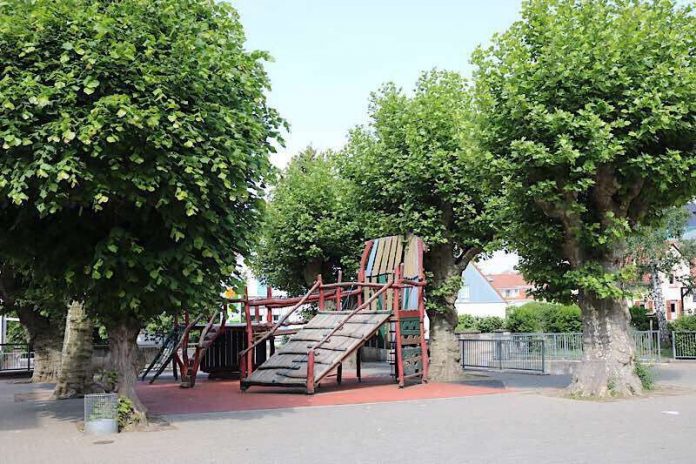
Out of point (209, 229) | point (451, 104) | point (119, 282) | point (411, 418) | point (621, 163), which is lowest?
point (411, 418)

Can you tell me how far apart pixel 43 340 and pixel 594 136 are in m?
18.1

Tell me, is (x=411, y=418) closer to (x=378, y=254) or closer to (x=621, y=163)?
(x=621, y=163)

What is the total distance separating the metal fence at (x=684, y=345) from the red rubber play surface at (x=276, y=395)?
12.1 m

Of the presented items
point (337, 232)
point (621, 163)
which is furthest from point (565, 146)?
point (337, 232)

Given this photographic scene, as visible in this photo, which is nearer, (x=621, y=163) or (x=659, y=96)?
(x=659, y=96)

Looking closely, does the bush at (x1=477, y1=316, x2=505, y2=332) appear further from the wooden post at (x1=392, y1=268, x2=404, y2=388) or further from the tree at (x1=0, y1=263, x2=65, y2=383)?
the tree at (x1=0, y1=263, x2=65, y2=383)

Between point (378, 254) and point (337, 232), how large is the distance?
534 cm

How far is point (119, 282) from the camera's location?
422 inches

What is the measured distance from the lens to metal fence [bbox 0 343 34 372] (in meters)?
26.3

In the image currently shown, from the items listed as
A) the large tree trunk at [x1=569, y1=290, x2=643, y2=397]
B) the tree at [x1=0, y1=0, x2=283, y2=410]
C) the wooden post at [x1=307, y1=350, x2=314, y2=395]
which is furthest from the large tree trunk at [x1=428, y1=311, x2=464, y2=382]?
the tree at [x1=0, y1=0, x2=283, y2=410]

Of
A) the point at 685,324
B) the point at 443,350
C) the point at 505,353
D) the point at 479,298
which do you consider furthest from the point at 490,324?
the point at 443,350

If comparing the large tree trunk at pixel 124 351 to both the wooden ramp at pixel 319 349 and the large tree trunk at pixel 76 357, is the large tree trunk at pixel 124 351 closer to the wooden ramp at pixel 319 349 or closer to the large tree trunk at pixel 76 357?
the large tree trunk at pixel 76 357

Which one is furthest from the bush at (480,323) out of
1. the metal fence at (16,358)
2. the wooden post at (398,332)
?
the wooden post at (398,332)

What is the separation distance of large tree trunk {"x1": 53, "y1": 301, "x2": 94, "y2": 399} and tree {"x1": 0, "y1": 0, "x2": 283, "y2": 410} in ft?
14.0
